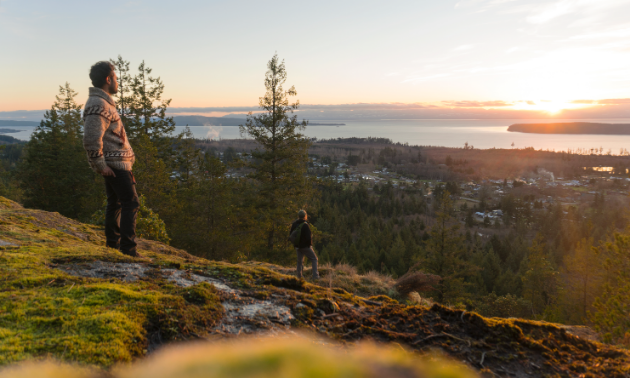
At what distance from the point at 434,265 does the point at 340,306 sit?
25261 millimetres

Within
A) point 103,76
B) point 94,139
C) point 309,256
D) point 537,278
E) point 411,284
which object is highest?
point 103,76

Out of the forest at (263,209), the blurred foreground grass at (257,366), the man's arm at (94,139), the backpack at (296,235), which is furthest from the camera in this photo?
the forest at (263,209)

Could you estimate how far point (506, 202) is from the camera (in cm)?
8956

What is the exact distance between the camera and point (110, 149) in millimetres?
3998

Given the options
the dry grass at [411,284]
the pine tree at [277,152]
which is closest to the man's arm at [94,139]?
the dry grass at [411,284]

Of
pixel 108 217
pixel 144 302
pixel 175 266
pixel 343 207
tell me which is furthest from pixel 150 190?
pixel 343 207

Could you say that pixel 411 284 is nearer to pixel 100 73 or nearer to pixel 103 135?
pixel 103 135

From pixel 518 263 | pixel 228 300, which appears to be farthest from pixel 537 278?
pixel 228 300

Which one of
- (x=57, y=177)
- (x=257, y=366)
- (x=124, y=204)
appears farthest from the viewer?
(x=57, y=177)

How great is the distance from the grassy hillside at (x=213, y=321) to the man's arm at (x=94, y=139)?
3.74ft

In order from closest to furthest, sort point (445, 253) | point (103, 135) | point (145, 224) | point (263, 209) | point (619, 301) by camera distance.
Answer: point (103, 135)
point (145, 224)
point (619, 301)
point (263, 209)
point (445, 253)

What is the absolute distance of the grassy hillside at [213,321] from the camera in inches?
71.5

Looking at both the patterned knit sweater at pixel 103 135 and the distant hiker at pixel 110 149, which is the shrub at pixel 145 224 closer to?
the distant hiker at pixel 110 149

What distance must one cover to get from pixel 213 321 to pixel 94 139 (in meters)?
2.77
